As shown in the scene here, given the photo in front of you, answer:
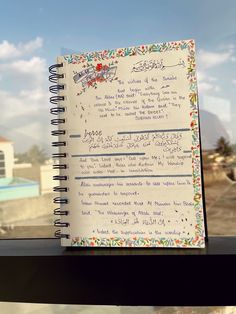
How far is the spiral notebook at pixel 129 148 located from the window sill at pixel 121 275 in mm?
24

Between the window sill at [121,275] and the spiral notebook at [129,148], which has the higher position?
the spiral notebook at [129,148]

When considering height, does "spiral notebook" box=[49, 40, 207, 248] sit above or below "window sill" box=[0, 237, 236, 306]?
above

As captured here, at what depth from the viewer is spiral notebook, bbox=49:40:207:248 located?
64 cm

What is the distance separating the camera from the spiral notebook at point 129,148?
0.64 meters

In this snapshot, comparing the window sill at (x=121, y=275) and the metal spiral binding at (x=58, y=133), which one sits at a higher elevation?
the metal spiral binding at (x=58, y=133)

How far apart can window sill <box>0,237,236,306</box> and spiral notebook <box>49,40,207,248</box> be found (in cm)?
2

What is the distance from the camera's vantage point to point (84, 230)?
67 centimetres

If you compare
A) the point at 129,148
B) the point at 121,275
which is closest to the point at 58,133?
the point at 129,148

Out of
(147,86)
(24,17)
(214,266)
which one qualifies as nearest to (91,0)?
(24,17)

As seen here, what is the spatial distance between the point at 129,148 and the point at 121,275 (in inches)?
8.5

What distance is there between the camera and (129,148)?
2.18 feet

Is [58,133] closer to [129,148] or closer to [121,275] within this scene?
[129,148]

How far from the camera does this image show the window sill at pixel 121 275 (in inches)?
24.6

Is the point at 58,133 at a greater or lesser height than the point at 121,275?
greater
